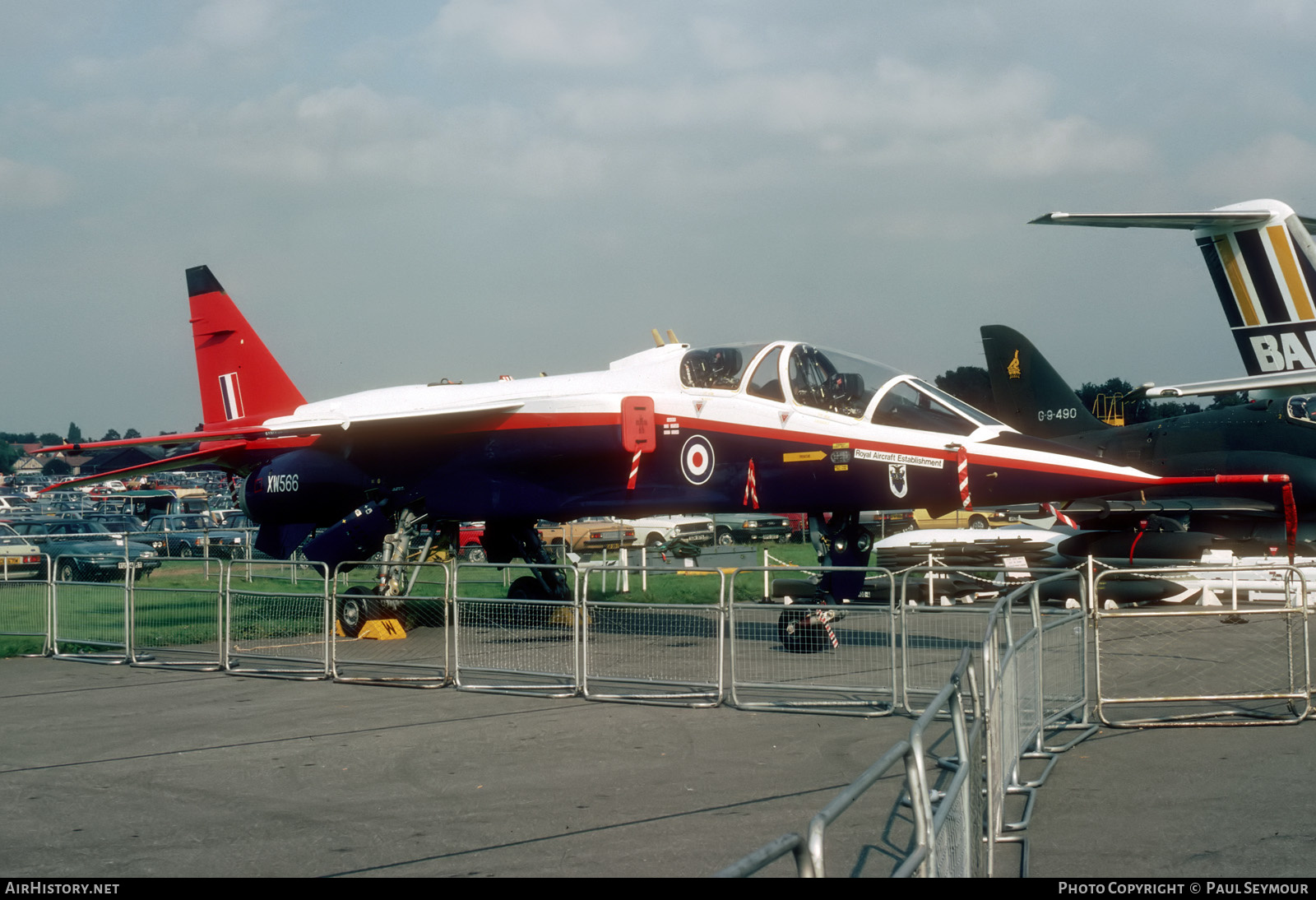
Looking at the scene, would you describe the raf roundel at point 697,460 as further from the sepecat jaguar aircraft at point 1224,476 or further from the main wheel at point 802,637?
the sepecat jaguar aircraft at point 1224,476

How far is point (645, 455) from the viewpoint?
12.8 metres

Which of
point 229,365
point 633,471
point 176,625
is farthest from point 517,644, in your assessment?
point 229,365

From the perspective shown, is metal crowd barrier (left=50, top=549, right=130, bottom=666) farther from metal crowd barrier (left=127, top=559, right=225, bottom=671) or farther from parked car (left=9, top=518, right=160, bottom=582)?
parked car (left=9, top=518, right=160, bottom=582)

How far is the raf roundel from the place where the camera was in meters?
12.4

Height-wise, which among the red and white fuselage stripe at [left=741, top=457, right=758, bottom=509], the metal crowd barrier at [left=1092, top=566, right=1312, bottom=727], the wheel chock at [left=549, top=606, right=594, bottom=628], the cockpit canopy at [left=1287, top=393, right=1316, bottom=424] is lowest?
the metal crowd barrier at [left=1092, top=566, right=1312, bottom=727]

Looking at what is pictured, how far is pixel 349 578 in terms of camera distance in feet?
55.8

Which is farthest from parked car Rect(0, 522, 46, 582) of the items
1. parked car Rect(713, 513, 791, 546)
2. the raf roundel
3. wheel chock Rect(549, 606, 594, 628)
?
parked car Rect(713, 513, 791, 546)

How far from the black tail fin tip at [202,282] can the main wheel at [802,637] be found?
41.6 feet

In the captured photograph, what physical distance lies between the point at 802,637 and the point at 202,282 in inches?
518

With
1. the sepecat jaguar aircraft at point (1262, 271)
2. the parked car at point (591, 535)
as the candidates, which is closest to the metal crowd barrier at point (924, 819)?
the sepecat jaguar aircraft at point (1262, 271)

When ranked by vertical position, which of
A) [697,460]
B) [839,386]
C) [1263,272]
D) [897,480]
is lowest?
[897,480]

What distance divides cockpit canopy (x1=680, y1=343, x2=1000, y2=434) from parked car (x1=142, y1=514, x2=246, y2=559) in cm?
1920

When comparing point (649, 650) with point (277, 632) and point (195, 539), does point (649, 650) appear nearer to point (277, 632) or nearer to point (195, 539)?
point (277, 632)
